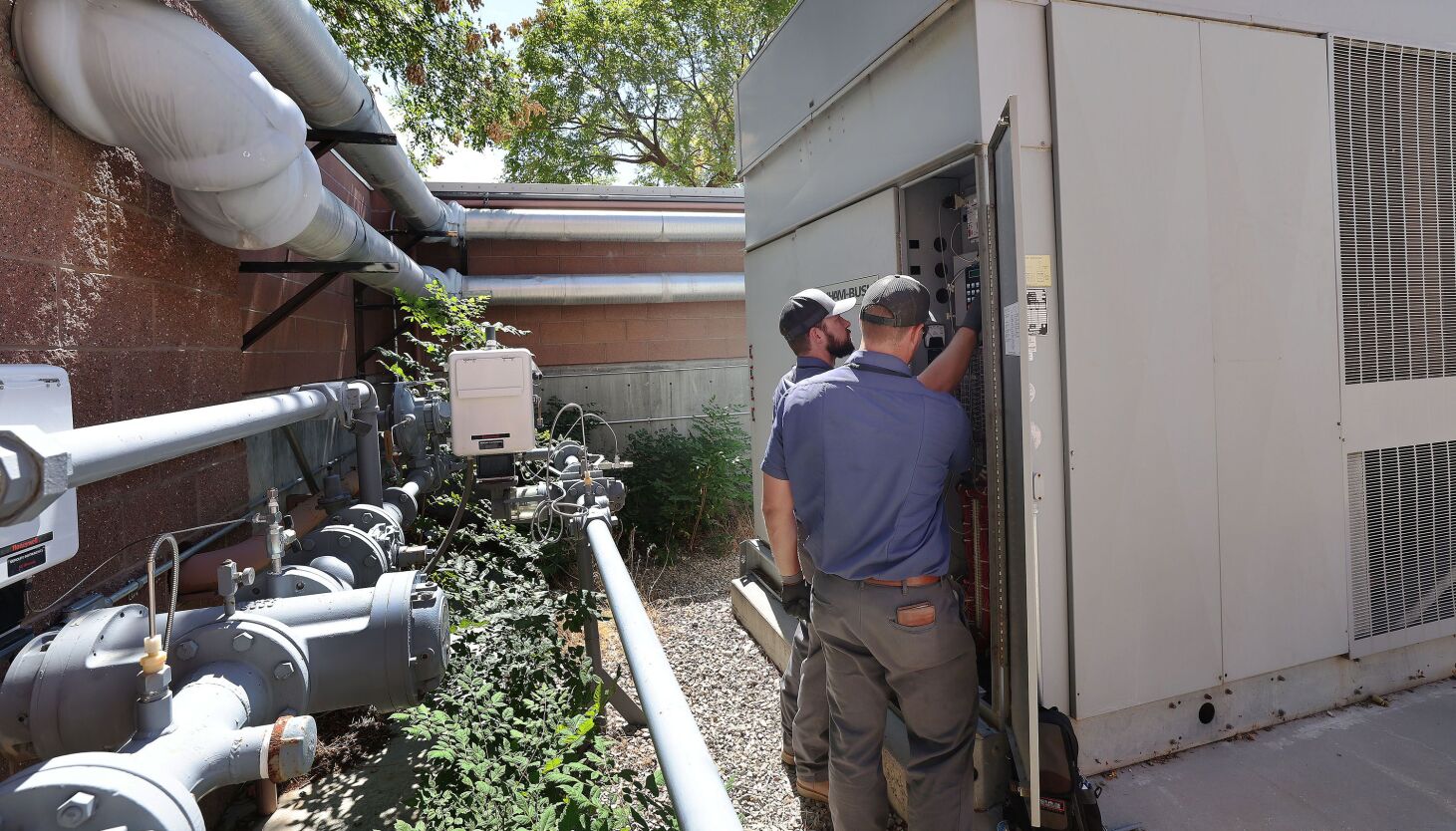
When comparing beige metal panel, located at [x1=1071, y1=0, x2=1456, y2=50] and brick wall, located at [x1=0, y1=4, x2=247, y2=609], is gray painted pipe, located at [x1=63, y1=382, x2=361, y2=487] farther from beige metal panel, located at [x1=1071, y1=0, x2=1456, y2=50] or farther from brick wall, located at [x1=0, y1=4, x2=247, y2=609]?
beige metal panel, located at [x1=1071, y1=0, x2=1456, y2=50]

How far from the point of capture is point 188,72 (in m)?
2.10

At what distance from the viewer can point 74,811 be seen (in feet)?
3.49

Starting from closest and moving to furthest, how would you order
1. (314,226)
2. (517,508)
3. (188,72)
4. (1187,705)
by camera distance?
1. (188,72)
2. (1187,705)
3. (314,226)
4. (517,508)

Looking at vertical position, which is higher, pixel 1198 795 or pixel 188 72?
pixel 188 72

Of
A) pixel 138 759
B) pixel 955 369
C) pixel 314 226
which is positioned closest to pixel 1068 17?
pixel 955 369

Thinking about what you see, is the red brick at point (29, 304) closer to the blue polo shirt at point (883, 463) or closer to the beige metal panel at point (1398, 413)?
the blue polo shirt at point (883, 463)

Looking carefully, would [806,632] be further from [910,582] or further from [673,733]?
[673,733]

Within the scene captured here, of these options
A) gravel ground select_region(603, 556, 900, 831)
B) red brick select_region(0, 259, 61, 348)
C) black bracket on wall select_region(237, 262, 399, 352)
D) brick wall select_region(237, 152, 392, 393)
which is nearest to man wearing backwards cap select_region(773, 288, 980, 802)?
gravel ground select_region(603, 556, 900, 831)

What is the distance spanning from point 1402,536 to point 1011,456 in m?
2.31

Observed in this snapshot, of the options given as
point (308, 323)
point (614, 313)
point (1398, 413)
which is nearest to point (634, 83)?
point (614, 313)

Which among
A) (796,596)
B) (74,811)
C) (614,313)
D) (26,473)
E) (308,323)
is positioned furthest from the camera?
(614,313)

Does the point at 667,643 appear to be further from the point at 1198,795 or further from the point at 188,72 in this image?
the point at 188,72

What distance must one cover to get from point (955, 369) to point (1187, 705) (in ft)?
5.26

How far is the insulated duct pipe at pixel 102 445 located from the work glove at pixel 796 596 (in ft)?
5.97
